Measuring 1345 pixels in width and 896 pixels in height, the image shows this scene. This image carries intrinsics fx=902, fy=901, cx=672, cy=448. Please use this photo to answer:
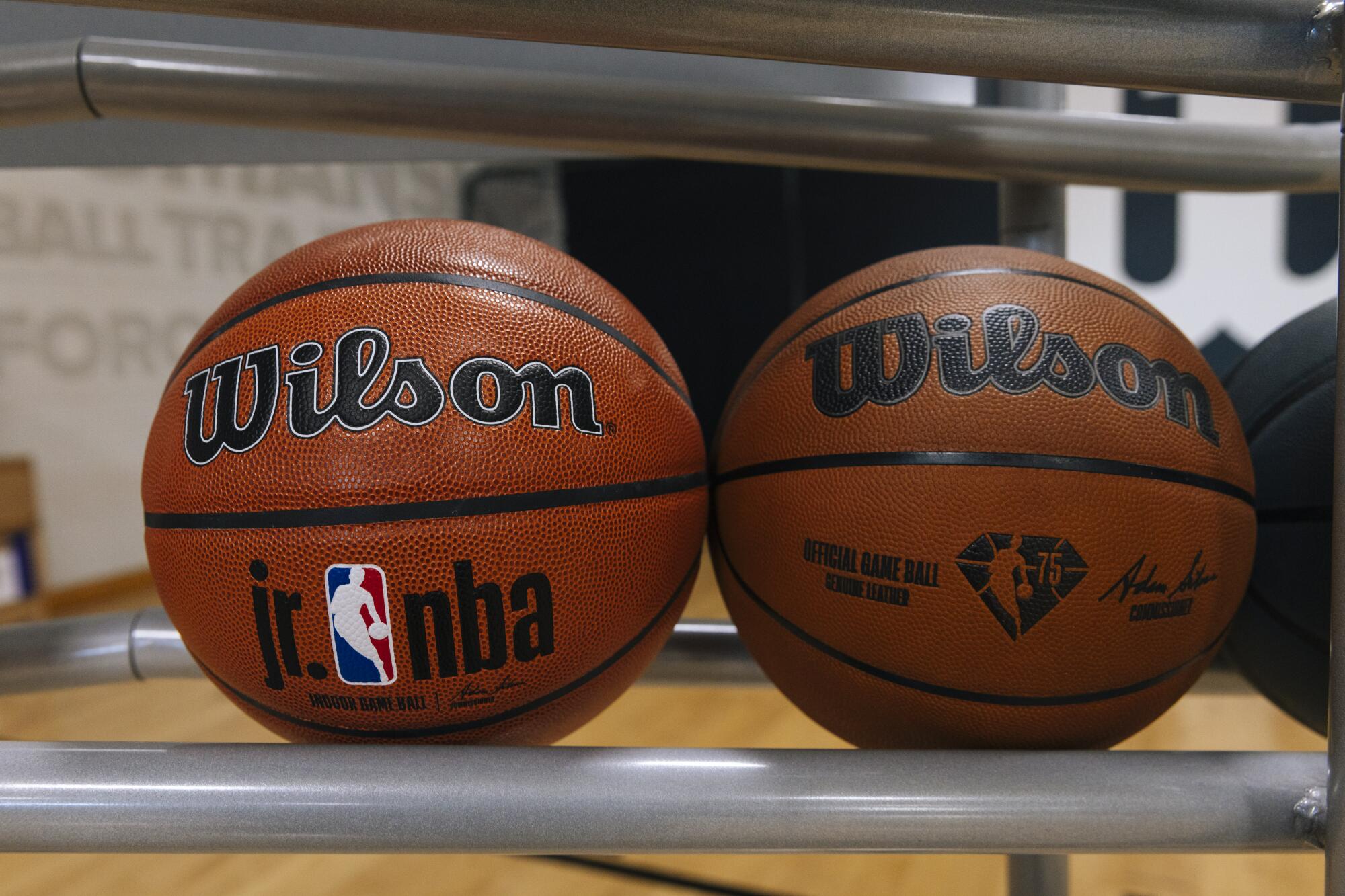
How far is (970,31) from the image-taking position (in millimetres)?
363

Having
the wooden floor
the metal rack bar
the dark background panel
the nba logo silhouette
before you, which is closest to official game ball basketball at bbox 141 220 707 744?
the nba logo silhouette

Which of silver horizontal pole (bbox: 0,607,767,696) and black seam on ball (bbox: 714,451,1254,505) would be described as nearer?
black seam on ball (bbox: 714,451,1254,505)

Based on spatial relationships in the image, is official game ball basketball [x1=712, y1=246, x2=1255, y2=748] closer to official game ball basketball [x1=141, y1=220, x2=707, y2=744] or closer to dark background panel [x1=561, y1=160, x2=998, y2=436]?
official game ball basketball [x1=141, y1=220, x2=707, y2=744]

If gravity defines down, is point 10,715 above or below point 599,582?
below

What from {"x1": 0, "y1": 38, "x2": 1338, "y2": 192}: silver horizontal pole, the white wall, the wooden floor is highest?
{"x1": 0, "y1": 38, "x2": 1338, "y2": 192}: silver horizontal pole

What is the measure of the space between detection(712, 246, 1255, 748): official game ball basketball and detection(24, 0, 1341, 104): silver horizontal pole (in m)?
0.13

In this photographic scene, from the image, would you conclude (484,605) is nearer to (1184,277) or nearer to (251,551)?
(251,551)

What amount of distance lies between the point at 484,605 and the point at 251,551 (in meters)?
0.11

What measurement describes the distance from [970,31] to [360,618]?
355mm

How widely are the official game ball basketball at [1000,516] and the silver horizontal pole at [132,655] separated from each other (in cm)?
13

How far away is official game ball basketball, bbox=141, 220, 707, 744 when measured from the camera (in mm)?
399

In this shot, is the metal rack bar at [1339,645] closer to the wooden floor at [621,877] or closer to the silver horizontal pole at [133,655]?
the silver horizontal pole at [133,655]

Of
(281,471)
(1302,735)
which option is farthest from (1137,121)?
(1302,735)

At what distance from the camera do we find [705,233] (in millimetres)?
3779
